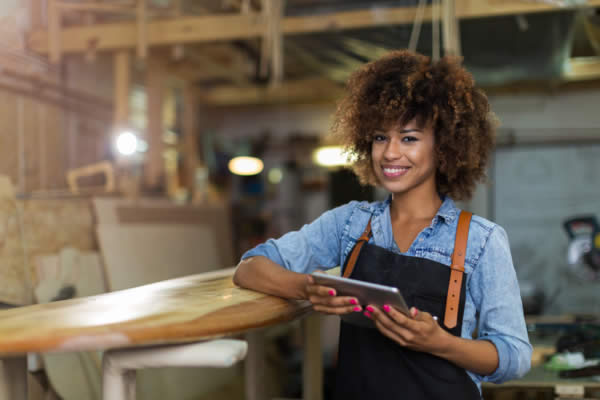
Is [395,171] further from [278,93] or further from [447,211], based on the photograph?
[278,93]

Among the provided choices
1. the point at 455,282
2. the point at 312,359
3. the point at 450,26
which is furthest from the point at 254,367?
the point at 450,26

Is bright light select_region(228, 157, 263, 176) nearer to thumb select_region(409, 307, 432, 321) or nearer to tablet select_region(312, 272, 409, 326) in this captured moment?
tablet select_region(312, 272, 409, 326)

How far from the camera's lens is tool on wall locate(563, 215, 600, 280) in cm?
428

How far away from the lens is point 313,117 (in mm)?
8539

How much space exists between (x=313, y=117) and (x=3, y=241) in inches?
236

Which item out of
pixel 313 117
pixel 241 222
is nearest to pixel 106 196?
pixel 241 222

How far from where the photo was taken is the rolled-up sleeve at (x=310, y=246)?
1.88 meters

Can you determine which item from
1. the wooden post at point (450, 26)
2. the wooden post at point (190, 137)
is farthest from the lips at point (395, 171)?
the wooden post at point (190, 137)

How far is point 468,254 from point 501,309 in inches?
6.8

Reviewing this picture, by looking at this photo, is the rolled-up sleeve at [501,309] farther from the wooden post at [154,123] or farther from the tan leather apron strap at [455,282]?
the wooden post at [154,123]

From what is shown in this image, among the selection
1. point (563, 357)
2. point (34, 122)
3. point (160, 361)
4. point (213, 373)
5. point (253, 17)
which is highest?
point (253, 17)

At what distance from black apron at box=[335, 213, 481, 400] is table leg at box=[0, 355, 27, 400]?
92cm

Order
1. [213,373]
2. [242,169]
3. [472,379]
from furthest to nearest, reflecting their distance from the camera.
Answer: [242,169], [213,373], [472,379]

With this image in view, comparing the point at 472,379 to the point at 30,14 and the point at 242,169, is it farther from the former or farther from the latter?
the point at 242,169
